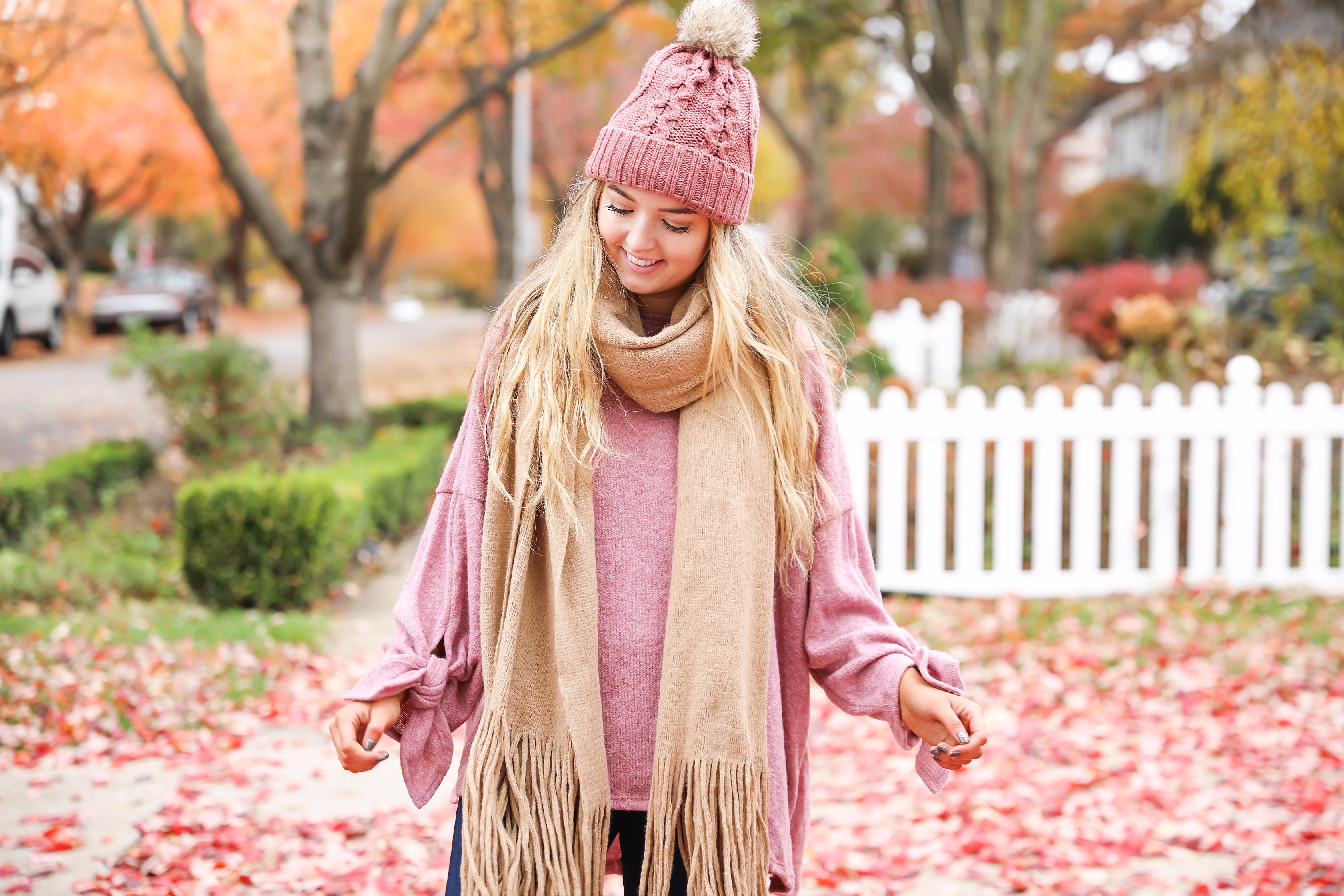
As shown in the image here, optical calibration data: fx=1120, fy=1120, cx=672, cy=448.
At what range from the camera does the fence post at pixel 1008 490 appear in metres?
5.69

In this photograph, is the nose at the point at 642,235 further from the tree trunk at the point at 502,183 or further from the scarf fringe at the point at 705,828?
the tree trunk at the point at 502,183

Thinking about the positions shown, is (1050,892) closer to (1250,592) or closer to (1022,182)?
(1250,592)

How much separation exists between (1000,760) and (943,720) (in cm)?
271

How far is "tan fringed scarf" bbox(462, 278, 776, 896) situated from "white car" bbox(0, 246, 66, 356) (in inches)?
523

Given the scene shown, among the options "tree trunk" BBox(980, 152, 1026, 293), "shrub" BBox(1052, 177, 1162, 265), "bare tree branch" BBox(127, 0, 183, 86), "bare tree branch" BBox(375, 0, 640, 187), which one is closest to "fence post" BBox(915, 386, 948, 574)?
"bare tree branch" BBox(375, 0, 640, 187)

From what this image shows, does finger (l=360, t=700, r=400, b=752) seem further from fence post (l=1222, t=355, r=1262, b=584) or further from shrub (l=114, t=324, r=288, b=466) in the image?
shrub (l=114, t=324, r=288, b=466)

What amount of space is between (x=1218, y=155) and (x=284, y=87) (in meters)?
13.1

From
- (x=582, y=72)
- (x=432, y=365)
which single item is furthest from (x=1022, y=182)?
(x=432, y=365)

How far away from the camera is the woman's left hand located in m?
1.61

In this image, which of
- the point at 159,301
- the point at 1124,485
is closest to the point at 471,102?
the point at 1124,485

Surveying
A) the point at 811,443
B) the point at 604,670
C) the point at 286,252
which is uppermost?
the point at 286,252

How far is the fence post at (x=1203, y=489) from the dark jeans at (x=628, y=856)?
4.84 m

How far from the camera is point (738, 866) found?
1.65 m

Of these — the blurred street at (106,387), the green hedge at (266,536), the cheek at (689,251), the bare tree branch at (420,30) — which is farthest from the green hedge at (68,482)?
the cheek at (689,251)
